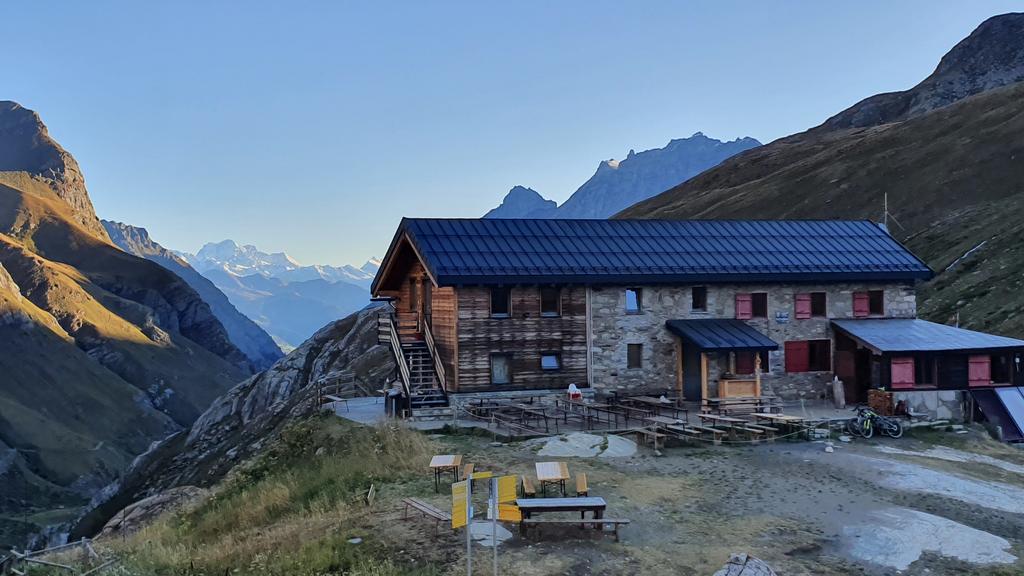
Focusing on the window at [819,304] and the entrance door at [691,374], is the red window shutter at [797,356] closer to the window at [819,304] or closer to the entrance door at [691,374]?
the window at [819,304]

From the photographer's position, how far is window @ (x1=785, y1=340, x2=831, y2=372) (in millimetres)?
31500

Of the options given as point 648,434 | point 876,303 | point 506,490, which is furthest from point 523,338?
point 506,490

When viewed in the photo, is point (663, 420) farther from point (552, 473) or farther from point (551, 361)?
point (552, 473)

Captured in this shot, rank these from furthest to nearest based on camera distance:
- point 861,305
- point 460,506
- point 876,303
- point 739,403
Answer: point 876,303
point 861,305
point 739,403
point 460,506

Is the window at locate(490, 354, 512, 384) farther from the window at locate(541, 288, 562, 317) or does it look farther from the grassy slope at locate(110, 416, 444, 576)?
the grassy slope at locate(110, 416, 444, 576)

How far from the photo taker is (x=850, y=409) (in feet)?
97.2

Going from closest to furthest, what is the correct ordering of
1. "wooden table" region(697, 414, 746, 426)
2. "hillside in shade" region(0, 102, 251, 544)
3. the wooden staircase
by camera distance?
"wooden table" region(697, 414, 746, 426) → the wooden staircase → "hillside in shade" region(0, 102, 251, 544)

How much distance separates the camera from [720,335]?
2945 cm

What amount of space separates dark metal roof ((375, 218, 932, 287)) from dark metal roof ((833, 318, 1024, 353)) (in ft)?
6.49

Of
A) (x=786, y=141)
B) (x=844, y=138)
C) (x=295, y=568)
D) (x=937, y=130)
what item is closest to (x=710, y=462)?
(x=295, y=568)

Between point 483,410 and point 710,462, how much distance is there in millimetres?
8914

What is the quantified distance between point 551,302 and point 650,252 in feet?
16.1

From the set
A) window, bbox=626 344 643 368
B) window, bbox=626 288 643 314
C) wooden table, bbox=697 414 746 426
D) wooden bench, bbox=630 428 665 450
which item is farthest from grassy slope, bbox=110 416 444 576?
window, bbox=626 288 643 314

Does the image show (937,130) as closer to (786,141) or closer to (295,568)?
(786,141)
